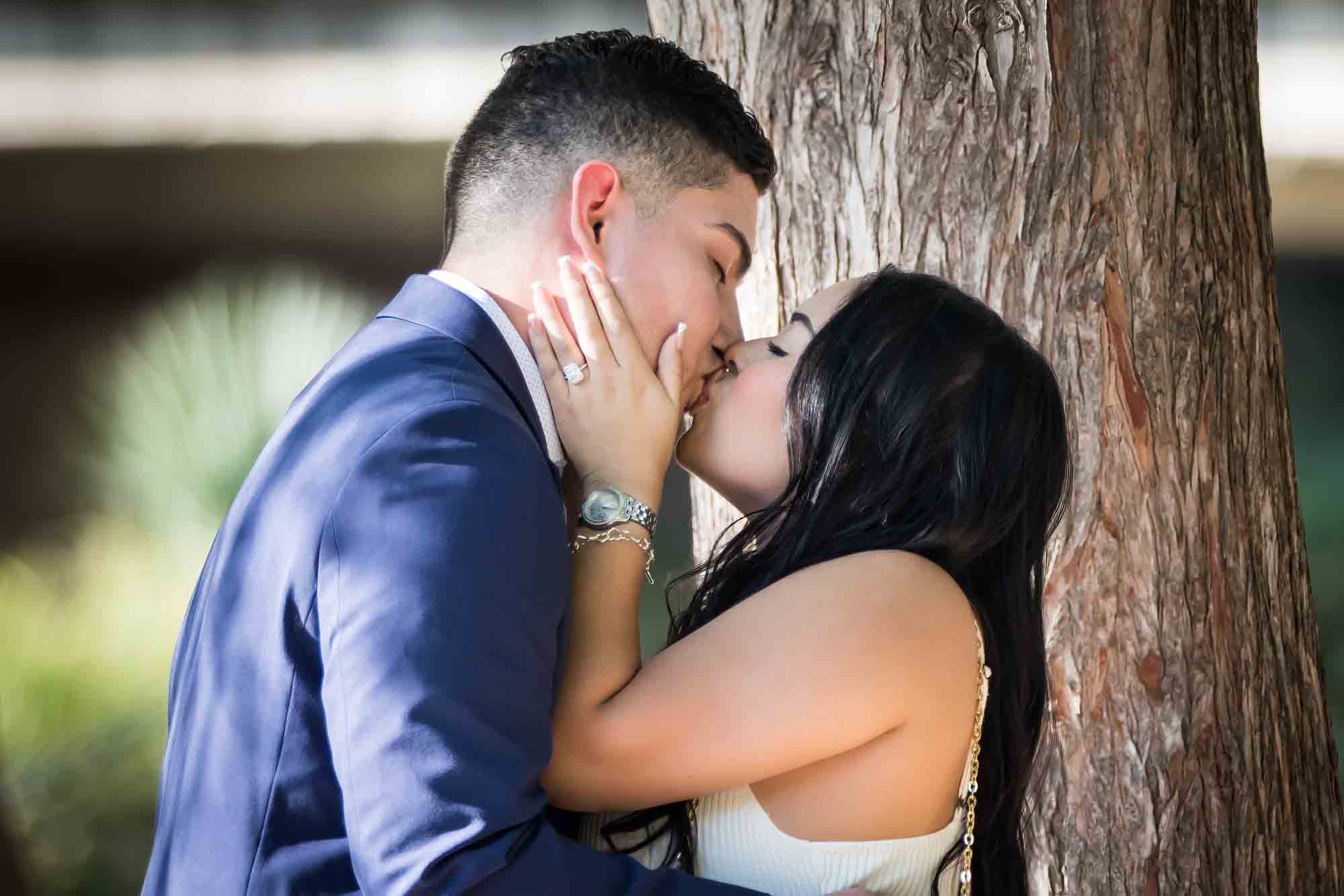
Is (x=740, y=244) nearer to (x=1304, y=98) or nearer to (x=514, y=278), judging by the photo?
(x=514, y=278)

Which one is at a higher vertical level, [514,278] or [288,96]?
[288,96]

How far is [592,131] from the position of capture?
5.47ft

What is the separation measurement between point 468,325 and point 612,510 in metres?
0.27

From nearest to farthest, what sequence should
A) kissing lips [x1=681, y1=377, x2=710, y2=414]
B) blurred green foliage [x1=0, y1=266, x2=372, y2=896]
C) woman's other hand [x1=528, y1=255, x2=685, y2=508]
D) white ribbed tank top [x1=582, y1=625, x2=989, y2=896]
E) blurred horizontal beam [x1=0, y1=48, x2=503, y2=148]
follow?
1. woman's other hand [x1=528, y1=255, x2=685, y2=508]
2. white ribbed tank top [x1=582, y1=625, x2=989, y2=896]
3. kissing lips [x1=681, y1=377, x2=710, y2=414]
4. blurred green foliage [x1=0, y1=266, x2=372, y2=896]
5. blurred horizontal beam [x1=0, y1=48, x2=503, y2=148]

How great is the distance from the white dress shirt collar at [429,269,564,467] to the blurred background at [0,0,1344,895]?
280cm

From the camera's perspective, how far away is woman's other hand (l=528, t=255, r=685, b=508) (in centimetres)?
156

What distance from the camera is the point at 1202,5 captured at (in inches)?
97.1

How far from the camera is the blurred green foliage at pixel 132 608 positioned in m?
4.23

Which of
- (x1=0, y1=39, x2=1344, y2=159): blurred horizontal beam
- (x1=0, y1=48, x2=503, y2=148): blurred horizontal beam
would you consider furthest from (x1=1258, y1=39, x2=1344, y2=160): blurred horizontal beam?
(x1=0, y1=48, x2=503, y2=148): blurred horizontal beam

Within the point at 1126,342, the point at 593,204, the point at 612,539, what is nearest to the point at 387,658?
the point at 612,539

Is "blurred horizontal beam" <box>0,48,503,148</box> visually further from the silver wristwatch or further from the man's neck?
the silver wristwatch

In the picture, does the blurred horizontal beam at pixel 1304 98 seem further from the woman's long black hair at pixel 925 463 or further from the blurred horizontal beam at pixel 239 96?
the woman's long black hair at pixel 925 463

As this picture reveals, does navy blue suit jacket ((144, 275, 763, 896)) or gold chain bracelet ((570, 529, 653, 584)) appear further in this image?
gold chain bracelet ((570, 529, 653, 584))

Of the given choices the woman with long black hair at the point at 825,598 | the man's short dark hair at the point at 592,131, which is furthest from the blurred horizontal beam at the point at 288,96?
the woman with long black hair at the point at 825,598
